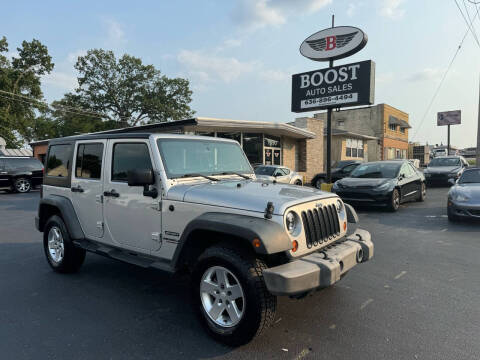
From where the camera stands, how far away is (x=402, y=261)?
5137 mm

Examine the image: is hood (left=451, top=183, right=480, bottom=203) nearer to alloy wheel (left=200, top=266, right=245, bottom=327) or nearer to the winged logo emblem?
the winged logo emblem

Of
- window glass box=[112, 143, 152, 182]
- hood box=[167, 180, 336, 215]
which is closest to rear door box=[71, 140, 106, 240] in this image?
window glass box=[112, 143, 152, 182]

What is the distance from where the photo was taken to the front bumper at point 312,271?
247cm

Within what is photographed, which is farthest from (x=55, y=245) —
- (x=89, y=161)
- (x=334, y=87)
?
(x=334, y=87)

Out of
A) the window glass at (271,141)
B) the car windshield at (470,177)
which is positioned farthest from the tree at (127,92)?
the car windshield at (470,177)

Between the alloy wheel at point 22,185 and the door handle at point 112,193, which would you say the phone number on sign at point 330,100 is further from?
the alloy wheel at point 22,185

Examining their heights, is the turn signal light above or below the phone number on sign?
below

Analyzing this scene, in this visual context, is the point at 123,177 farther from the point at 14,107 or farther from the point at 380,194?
the point at 14,107

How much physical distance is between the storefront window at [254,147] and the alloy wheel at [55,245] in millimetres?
16651

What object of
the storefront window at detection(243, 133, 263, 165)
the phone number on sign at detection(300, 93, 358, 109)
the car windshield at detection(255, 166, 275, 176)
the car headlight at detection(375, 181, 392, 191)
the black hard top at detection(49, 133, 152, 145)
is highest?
the phone number on sign at detection(300, 93, 358, 109)

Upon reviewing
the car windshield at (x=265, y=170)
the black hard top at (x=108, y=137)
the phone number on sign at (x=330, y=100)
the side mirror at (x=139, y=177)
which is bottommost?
the car windshield at (x=265, y=170)

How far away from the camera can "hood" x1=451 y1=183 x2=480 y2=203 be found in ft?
24.6

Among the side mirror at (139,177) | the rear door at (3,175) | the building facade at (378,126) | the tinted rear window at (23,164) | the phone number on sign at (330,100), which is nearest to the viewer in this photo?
the side mirror at (139,177)

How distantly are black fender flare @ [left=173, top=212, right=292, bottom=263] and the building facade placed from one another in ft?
118
